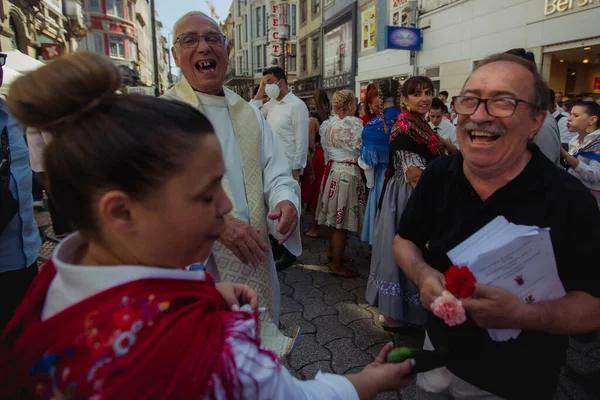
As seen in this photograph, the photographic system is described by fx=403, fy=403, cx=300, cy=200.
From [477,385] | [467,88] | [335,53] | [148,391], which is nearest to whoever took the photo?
[148,391]

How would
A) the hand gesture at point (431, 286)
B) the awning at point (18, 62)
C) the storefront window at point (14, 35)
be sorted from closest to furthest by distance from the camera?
1. the hand gesture at point (431, 286)
2. the awning at point (18, 62)
3. the storefront window at point (14, 35)

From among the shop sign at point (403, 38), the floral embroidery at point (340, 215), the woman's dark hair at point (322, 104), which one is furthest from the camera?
the shop sign at point (403, 38)

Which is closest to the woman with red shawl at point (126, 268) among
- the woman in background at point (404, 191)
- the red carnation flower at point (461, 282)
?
the red carnation flower at point (461, 282)

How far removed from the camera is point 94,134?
73 cm

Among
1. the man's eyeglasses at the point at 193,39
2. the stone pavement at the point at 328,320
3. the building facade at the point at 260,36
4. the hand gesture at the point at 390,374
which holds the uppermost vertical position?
the building facade at the point at 260,36

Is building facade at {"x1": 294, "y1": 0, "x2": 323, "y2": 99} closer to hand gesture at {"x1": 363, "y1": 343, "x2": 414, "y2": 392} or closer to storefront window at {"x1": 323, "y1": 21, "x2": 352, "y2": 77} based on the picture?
storefront window at {"x1": 323, "y1": 21, "x2": 352, "y2": 77}

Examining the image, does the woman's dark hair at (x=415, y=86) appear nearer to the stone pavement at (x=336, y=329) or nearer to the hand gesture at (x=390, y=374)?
the stone pavement at (x=336, y=329)

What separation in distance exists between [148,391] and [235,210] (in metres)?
1.29

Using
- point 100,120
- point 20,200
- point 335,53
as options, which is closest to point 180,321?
point 100,120

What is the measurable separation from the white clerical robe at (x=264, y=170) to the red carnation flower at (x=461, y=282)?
35.5 inches

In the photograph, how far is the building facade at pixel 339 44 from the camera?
20.3 meters

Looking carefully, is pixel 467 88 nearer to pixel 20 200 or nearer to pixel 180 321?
pixel 180 321

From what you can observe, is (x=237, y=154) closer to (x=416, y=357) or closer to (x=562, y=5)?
(x=416, y=357)

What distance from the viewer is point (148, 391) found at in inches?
25.2
